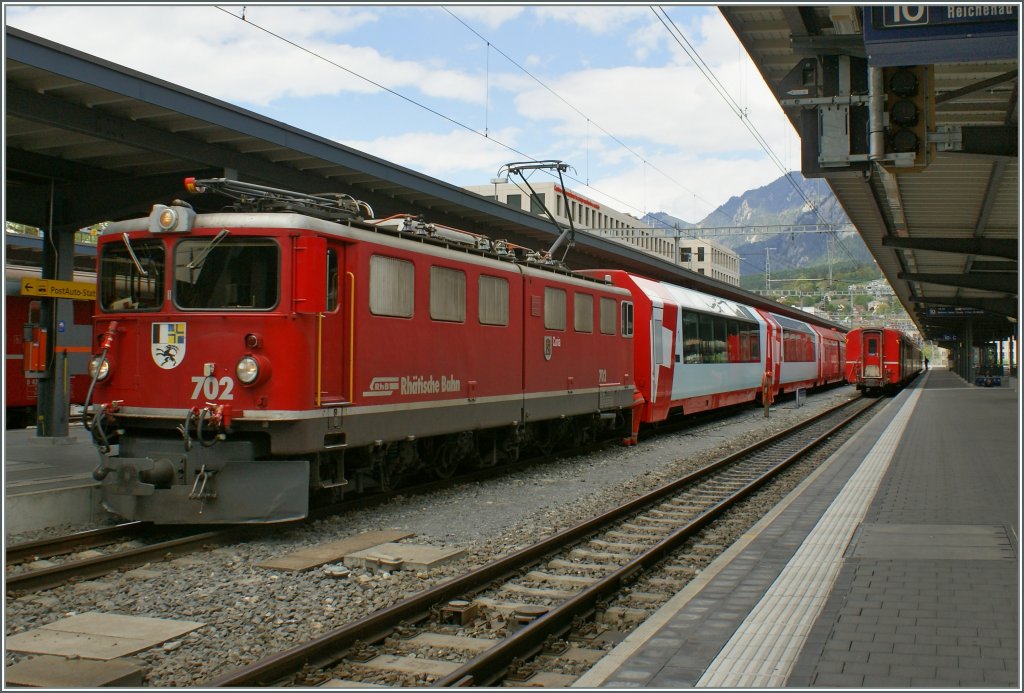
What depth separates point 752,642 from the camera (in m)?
5.31

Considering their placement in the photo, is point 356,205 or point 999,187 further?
point 999,187

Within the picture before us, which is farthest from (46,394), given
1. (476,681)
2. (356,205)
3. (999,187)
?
(999,187)

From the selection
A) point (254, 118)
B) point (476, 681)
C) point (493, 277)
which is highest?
point (254, 118)

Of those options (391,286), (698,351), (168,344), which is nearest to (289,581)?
(168,344)

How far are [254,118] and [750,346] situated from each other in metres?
18.3

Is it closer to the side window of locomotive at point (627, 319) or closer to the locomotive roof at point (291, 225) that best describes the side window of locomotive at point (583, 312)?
the side window of locomotive at point (627, 319)

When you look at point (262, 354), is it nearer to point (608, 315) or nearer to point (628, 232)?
point (608, 315)

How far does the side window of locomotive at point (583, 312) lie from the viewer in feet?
49.3

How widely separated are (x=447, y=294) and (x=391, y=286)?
1265 millimetres

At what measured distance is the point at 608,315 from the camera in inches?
651

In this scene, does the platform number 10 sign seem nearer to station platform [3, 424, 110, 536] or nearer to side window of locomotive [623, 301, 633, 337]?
station platform [3, 424, 110, 536]

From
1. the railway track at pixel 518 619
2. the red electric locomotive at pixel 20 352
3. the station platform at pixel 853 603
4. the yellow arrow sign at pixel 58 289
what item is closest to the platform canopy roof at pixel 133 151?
the yellow arrow sign at pixel 58 289

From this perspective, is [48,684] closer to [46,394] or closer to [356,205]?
[356,205]

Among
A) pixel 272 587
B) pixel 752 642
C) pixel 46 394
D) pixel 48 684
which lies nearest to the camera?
pixel 48 684
